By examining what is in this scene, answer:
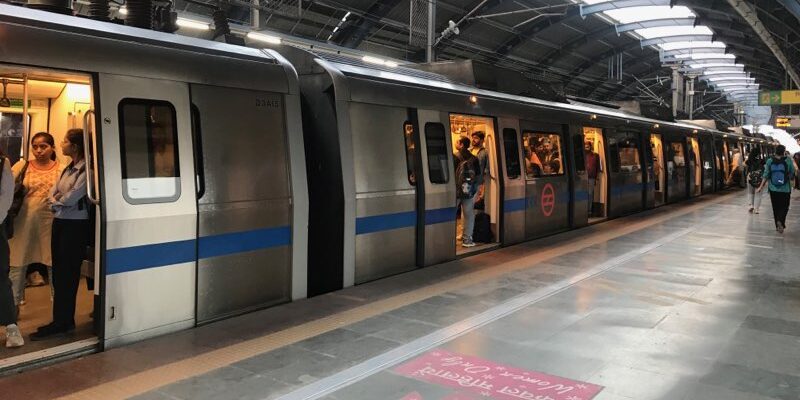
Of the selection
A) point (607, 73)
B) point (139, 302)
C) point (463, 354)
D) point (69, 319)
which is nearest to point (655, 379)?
point (463, 354)

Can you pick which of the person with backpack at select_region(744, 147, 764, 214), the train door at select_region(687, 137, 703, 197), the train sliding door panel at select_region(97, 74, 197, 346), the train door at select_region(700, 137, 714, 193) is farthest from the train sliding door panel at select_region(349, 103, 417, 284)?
the train door at select_region(700, 137, 714, 193)

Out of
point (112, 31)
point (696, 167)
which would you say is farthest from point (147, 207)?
point (696, 167)

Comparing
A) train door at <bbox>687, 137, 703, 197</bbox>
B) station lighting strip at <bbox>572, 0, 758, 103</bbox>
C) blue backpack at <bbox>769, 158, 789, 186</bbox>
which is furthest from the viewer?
station lighting strip at <bbox>572, 0, 758, 103</bbox>

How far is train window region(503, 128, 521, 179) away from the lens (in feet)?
29.4

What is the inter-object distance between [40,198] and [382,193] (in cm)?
329

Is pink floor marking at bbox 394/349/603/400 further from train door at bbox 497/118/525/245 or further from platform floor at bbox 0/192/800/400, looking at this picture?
train door at bbox 497/118/525/245

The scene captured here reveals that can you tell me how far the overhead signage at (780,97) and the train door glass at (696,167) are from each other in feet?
37.2

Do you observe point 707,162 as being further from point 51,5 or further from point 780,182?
point 51,5

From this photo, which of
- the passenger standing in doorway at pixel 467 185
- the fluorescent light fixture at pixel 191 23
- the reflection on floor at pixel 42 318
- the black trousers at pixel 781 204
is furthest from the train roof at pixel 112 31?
the black trousers at pixel 781 204

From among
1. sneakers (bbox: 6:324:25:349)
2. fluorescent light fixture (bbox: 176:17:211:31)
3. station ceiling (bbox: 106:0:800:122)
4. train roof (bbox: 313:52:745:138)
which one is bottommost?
sneakers (bbox: 6:324:25:349)

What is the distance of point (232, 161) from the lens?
4977mm

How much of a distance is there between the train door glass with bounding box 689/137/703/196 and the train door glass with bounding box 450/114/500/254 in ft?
41.8

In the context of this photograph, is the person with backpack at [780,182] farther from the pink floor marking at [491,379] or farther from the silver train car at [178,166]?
the silver train car at [178,166]

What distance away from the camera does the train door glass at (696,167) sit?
1944 centimetres
